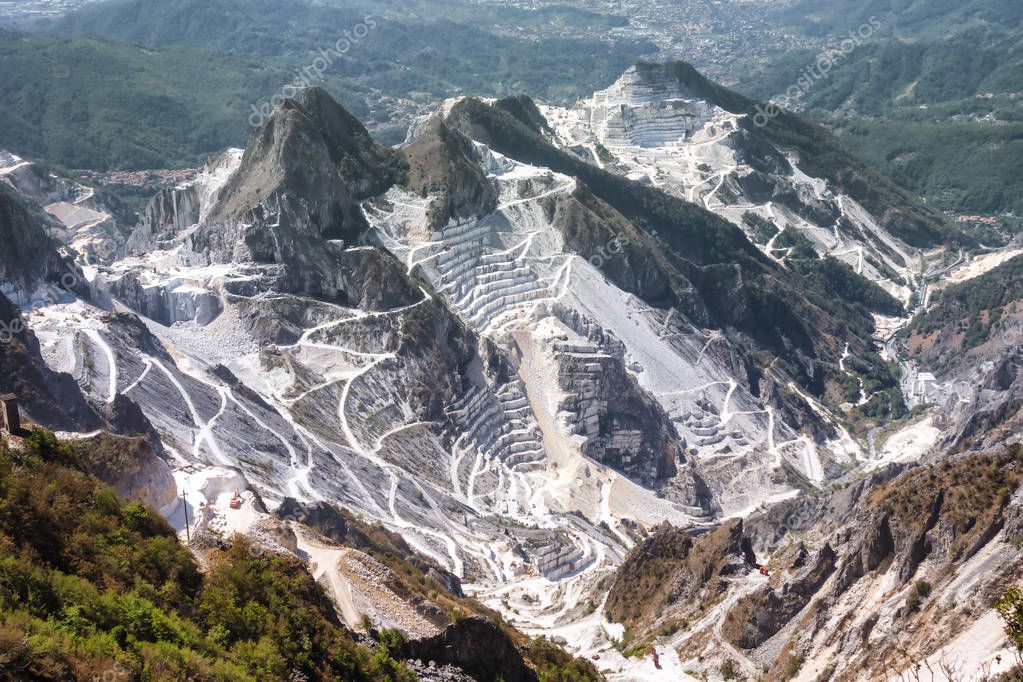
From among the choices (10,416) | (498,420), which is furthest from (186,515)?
(498,420)

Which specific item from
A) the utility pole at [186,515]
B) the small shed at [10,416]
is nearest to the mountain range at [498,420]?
the utility pole at [186,515]

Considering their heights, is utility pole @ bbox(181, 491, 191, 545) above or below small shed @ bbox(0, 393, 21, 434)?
below

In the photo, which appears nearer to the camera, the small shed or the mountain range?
the small shed

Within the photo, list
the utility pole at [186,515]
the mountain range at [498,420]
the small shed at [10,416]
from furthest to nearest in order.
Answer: the utility pole at [186,515] → the mountain range at [498,420] → the small shed at [10,416]

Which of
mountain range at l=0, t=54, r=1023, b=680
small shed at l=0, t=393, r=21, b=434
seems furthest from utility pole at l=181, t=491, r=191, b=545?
small shed at l=0, t=393, r=21, b=434

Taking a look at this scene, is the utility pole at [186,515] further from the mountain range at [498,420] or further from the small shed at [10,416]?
the small shed at [10,416]

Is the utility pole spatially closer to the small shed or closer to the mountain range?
the mountain range

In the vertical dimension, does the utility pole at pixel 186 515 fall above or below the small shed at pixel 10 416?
below

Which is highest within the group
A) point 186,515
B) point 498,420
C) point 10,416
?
point 10,416

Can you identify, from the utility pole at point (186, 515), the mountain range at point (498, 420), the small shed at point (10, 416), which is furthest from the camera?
the utility pole at point (186, 515)

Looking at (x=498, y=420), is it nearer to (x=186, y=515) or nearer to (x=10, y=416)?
(x=186, y=515)

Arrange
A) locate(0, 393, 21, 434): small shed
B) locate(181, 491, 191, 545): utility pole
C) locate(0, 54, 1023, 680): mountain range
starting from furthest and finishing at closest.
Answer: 1. locate(181, 491, 191, 545): utility pole
2. locate(0, 54, 1023, 680): mountain range
3. locate(0, 393, 21, 434): small shed

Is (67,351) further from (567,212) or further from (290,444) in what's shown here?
(567,212)
